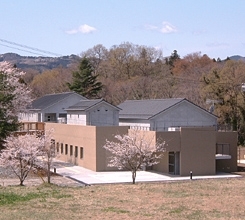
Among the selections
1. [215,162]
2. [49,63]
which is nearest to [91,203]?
[215,162]

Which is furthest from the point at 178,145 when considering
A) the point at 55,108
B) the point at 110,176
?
the point at 55,108

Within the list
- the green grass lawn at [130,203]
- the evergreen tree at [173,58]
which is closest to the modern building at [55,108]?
the green grass lawn at [130,203]

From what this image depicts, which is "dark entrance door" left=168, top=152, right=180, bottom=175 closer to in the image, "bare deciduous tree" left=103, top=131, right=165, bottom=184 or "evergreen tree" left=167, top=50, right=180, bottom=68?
"bare deciduous tree" left=103, top=131, right=165, bottom=184

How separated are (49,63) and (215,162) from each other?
540ft

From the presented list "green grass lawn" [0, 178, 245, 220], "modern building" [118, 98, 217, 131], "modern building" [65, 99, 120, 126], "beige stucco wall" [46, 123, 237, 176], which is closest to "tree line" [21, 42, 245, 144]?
"modern building" [118, 98, 217, 131]

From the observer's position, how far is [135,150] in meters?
33.5

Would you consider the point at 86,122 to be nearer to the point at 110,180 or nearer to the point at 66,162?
the point at 66,162

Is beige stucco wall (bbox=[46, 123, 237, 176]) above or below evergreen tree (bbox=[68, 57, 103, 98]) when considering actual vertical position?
below

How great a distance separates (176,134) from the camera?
115 feet

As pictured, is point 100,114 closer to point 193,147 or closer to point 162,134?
point 162,134

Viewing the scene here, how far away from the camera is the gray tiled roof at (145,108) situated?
38.9 meters

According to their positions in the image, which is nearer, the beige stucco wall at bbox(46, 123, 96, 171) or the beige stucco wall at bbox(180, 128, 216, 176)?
the beige stucco wall at bbox(180, 128, 216, 176)

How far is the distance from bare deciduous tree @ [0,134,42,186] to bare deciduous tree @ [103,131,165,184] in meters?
5.58

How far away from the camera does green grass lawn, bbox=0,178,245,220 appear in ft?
47.1
